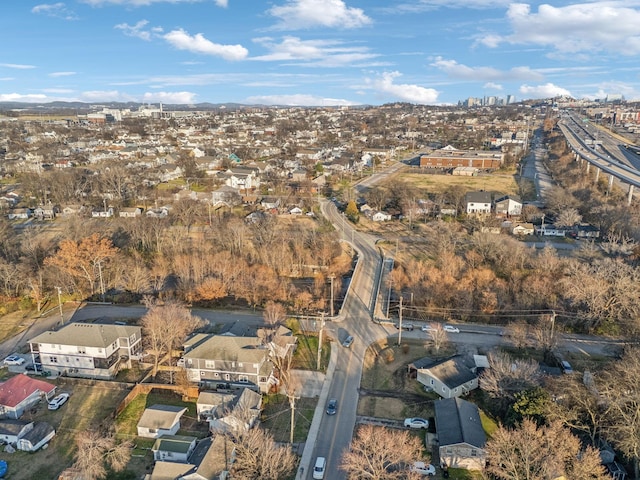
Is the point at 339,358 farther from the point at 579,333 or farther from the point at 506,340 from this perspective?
the point at 579,333

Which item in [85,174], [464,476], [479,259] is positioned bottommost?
[464,476]

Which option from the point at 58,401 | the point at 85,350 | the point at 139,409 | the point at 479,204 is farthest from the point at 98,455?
the point at 479,204

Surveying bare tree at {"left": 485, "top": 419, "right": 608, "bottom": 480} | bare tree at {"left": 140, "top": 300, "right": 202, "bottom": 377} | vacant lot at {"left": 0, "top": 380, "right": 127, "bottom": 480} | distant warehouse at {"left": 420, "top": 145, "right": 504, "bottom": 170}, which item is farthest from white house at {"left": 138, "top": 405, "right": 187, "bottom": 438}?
distant warehouse at {"left": 420, "top": 145, "right": 504, "bottom": 170}

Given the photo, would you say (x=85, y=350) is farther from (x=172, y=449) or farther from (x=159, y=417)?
(x=172, y=449)

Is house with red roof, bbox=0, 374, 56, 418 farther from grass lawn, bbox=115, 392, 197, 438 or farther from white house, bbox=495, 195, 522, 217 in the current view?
white house, bbox=495, 195, 522, 217

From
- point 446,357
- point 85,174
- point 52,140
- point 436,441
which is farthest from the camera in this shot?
point 52,140

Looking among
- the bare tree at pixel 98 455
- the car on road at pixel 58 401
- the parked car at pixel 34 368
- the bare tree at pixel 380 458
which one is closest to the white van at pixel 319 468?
the bare tree at pixel 380 458

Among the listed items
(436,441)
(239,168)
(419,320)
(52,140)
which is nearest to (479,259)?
(419,320)
